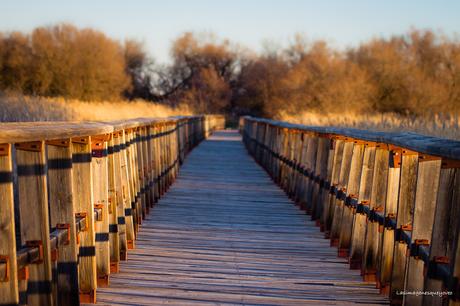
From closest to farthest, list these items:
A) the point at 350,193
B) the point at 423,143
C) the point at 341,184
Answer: the point at 423,143, the point at 350,193, the point at 341,184

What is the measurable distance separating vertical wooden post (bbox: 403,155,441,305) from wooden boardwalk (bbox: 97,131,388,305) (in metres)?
1.06

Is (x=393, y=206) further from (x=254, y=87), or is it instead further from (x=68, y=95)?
(x=254, y=87)

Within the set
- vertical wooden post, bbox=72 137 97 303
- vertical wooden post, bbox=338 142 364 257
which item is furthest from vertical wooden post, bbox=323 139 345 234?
vertical wooden post, bbox=72 137 97 303

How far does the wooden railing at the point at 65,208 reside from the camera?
310 centimetres

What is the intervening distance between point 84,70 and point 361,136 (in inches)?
1684

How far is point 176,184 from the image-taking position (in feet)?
43.7

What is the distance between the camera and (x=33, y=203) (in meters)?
3.54

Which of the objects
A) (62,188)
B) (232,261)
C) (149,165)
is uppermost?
(62,188)

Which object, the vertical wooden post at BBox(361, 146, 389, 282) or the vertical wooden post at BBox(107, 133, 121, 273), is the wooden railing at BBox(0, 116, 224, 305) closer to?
the vertical wooden post at BBox(107, 133, 121, 273)

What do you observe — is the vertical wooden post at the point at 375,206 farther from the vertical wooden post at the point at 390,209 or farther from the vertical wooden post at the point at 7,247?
the vertical wooden post at the point at 7,247

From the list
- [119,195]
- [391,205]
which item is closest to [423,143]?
[391,205]

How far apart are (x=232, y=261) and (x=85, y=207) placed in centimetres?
206

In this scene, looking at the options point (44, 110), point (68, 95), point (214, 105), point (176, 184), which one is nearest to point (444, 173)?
point (176, 184)

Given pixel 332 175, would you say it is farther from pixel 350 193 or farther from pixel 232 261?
pixel 232 261
